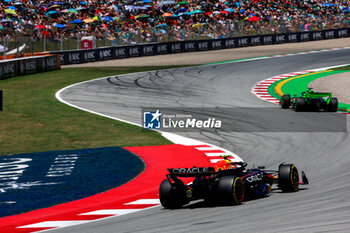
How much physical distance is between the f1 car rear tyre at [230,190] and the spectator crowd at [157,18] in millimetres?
31721

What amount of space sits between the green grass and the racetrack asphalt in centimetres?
119

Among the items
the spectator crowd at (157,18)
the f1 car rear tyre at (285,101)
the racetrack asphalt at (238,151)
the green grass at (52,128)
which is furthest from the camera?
the spectator crowd at (157,18)

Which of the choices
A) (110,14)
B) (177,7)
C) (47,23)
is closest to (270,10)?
(177,7)

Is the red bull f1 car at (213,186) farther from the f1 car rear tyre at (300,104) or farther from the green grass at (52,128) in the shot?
the f1 car rear tyre at (300,104)

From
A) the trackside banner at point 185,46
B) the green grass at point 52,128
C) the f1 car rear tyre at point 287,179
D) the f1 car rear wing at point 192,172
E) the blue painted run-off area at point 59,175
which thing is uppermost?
the f1 car rear wing at point 192,172

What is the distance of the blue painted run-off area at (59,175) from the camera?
10.3m

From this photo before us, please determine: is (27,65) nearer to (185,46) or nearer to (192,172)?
(185,46)

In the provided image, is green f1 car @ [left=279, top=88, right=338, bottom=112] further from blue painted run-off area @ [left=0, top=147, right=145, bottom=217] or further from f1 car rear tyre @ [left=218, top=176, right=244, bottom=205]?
f1 car rear tyre @ [left=218, top=176, right=244, bottom=205]

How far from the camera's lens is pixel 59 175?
12.2 meters

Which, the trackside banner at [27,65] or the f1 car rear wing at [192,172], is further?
the trackside banner at [27,65]

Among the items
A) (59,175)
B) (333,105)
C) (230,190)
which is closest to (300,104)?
(333,105)

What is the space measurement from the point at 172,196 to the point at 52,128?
994cm

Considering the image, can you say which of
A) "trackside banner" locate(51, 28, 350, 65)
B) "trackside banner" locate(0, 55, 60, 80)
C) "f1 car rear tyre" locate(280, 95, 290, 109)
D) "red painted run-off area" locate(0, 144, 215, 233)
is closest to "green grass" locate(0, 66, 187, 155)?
"red painted run-off area" locate(0, 144, 215, 233)

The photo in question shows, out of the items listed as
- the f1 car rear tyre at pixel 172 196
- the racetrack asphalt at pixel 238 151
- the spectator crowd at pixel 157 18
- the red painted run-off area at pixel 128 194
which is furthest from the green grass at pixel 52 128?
the spectator crowd at pixel 157 18
